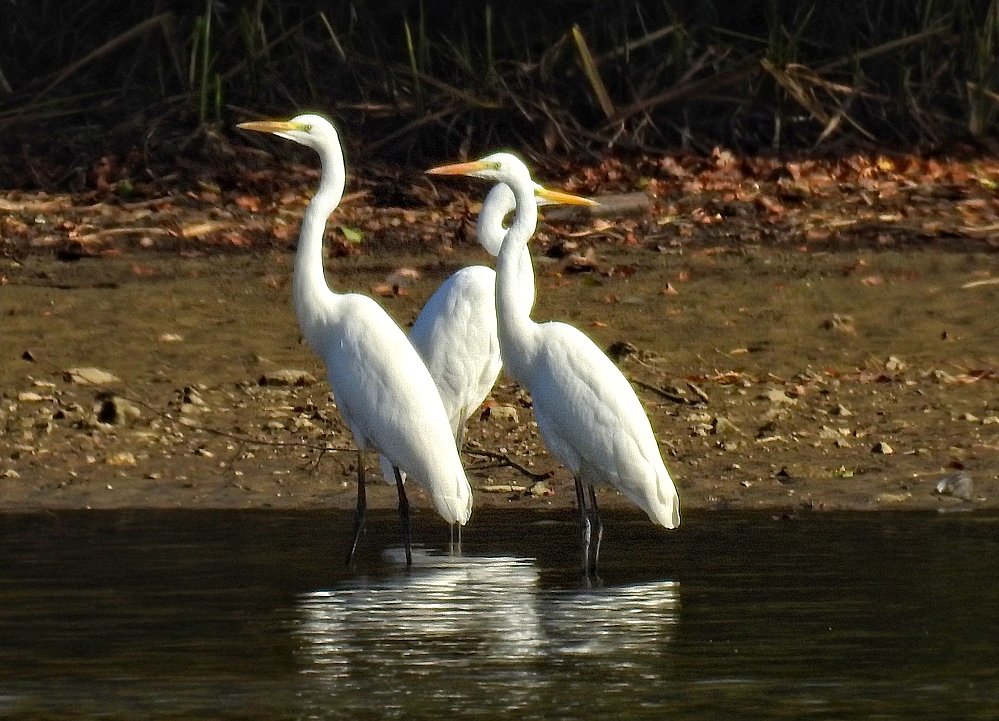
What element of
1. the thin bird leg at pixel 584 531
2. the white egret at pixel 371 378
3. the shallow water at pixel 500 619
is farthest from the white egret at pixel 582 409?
the white egret at pixel 371 378

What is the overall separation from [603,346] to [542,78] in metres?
5.74

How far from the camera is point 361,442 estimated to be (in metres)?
8.55

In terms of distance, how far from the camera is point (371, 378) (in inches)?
332

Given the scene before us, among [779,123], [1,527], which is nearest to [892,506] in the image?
[1,527]

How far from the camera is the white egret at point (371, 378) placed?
26.9 ft

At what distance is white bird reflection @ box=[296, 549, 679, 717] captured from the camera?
18.6 ft

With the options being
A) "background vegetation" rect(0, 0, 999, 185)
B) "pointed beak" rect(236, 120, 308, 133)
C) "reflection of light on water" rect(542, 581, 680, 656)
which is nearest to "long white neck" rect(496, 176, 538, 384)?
"pointed beak" rect(236, 120, 308, 133)

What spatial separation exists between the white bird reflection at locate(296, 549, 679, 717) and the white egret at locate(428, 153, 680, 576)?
1.58ft

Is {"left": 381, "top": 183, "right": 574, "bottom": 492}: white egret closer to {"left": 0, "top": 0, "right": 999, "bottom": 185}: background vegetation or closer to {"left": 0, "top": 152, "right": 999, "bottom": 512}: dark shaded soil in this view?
{"left": 0, "top": 152, "right": 999, "bottom": 512}: dark shaded soil

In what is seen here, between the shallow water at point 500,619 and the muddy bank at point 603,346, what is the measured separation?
0.70 m

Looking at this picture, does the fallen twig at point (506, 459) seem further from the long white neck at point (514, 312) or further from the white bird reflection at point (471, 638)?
the white bird reflection at point (471, 638)

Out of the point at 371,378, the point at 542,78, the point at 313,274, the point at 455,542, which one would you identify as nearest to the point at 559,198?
the point at 313,274

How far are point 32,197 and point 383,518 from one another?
7514 millimetres

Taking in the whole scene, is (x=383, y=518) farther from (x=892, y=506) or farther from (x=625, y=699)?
(x=625, y=699)
